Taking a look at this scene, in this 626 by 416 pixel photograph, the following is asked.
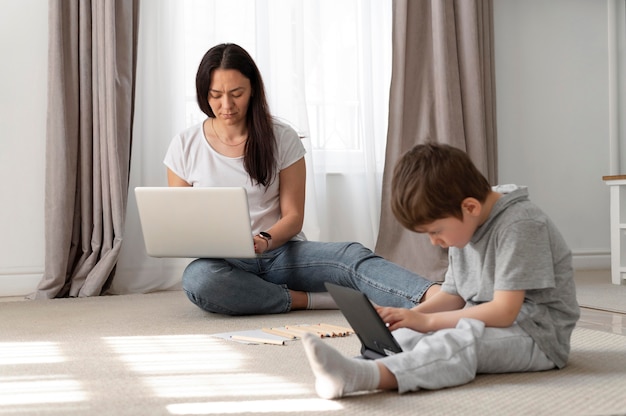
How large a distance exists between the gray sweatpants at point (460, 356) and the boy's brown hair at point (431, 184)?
206 millimetres

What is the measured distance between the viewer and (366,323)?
4.74ft

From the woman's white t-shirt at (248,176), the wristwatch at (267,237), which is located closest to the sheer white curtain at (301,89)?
the woman's white t-shirt at (248,176)

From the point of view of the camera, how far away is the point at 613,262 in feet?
10.7

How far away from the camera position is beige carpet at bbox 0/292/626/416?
126 centimetres

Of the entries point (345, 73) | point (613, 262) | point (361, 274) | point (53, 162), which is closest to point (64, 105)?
point (53, 162)

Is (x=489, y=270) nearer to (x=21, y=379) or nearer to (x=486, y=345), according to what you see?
(x=486, y=345)

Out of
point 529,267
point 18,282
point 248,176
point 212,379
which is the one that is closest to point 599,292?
point 248,176

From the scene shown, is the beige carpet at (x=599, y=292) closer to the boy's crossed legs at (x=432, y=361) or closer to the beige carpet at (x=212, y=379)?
the beige carpet at (x=212, y=379)

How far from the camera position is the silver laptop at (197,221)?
7.14 feet

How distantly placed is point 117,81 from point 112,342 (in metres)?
1.47

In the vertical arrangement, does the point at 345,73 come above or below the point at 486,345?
above

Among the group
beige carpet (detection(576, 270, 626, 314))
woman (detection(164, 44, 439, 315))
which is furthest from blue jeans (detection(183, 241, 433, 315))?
beige carpet (detection(576, 270, 626, 314))

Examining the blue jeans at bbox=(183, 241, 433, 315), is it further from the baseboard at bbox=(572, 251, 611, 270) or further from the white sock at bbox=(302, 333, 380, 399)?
the baseboard at bbox=(572, 251, 611, 270)

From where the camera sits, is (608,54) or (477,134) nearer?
(477,134)
